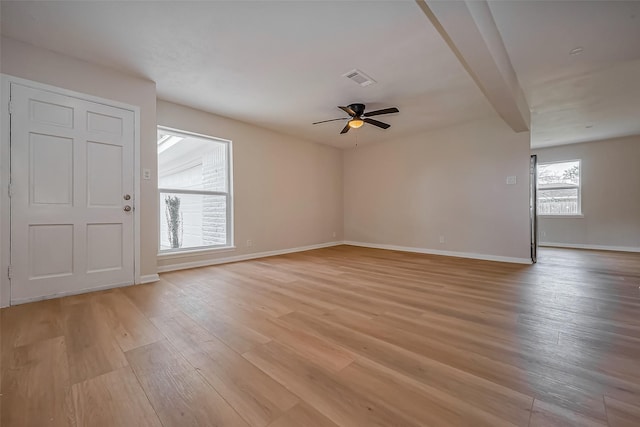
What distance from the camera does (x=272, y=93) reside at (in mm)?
3496

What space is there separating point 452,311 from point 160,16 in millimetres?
3490

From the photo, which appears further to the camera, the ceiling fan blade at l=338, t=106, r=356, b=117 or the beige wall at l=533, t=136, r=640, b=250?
the beige wall at l=533, t=136, r=640, b=250

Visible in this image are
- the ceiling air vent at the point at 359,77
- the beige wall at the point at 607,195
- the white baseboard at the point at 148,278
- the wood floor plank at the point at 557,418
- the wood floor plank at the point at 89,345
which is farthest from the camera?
the beige wall at the point at 607,195

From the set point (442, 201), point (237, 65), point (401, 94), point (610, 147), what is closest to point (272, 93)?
point (237, 65)

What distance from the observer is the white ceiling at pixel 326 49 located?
2.07m

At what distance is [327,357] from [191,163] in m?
3.98

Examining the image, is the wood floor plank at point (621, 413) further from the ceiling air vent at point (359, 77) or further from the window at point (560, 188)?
the window at point (560, 188)

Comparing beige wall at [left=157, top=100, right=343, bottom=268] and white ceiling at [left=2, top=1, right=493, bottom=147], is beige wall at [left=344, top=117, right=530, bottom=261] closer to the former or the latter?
beige wall at [left=157, top=100, right=343, bottom=268]

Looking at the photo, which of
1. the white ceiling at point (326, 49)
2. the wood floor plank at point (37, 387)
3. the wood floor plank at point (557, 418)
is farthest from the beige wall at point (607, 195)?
the wood floor plank at point (37, 387)

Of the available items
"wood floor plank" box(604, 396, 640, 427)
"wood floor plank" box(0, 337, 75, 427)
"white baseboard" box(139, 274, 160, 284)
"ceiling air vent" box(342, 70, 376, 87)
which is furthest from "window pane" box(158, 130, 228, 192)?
"wood floor plank" box(604, 396, 640, 427)

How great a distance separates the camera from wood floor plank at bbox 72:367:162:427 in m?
1.05

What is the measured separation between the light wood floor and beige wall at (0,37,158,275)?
29.4 inches

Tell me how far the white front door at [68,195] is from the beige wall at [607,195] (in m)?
8.99

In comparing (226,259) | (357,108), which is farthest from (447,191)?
(226,259)
